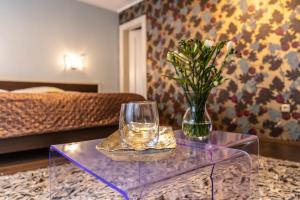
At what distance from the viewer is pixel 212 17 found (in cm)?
318

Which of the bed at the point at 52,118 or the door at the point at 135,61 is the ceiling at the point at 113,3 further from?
the bed at the point at 52,118

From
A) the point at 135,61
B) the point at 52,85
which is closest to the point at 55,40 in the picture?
the point at 52,85

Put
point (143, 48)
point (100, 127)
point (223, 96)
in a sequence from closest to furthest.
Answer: point (100, 127) < point (223, 96) < point (143, 48)

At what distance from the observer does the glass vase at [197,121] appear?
1.27 meters

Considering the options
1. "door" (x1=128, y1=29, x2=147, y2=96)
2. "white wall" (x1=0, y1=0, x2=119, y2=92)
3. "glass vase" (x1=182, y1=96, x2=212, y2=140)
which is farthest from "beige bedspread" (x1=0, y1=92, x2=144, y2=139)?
"door" (x1=128, y1=29, x2=147, y2=96)

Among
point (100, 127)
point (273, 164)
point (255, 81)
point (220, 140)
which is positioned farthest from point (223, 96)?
point (220, 140)

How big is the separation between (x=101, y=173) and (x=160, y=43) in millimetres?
3385

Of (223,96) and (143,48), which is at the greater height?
(143,48)

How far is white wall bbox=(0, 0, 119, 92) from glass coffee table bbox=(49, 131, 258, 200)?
2679 millimetres

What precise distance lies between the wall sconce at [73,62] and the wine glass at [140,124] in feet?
11.0

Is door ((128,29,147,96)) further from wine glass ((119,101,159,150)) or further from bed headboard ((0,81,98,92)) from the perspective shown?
wine glass ((119,101,159,150))

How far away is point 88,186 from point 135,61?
11.3ft

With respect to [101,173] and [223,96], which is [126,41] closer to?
[223,96]

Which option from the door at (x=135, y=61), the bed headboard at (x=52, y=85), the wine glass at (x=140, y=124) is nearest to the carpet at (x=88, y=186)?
the wine glass at (x=140, y=124)
